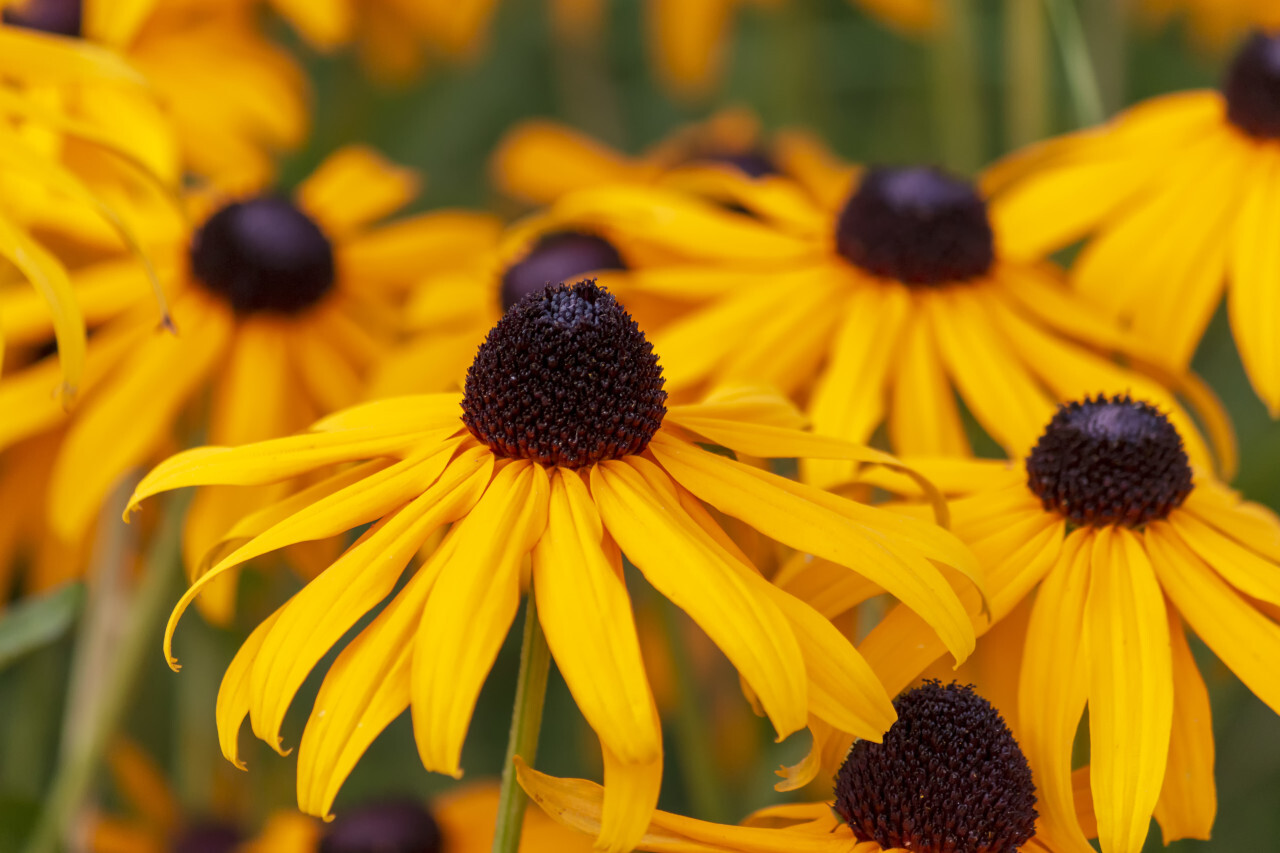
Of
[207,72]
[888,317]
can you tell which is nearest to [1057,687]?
[888,317]

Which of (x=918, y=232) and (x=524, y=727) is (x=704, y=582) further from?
(x=918, y=232)

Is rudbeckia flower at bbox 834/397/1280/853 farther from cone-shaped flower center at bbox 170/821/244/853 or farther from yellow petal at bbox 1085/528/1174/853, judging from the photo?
cone-shaped flower center at bbox 170/821/244/853

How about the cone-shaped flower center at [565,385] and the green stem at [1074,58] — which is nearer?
the cone-shaped flower center at [565,385]

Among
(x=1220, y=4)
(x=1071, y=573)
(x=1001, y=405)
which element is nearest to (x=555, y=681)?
(x=1001, y=405)

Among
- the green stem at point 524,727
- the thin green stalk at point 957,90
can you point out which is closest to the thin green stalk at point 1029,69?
the thin green stalk at point 957,90

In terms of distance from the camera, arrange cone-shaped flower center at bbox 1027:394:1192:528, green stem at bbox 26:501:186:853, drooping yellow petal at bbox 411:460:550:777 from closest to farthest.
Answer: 1. drooping yellow petal at bbox 411:460:550:777
2. cone-shaped flower center at bbox 1027:394:1192:528
3. green stem at bbox 26:501:186:853

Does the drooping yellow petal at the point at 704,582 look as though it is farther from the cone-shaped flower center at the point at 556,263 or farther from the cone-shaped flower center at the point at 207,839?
the cone-shaped flower center at the point at 207,839

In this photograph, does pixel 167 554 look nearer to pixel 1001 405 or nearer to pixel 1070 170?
pixel 1001 405

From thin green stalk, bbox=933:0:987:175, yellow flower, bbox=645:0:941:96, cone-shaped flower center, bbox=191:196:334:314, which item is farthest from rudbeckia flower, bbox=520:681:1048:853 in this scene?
yellow flower, bbox=645:0:941:96
